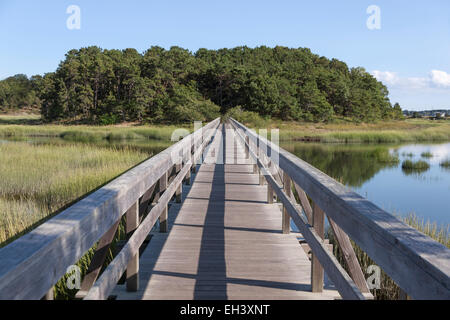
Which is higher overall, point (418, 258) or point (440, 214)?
point (418, 258)

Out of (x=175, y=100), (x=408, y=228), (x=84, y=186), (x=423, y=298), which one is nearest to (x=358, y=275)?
(x=408, y=228)

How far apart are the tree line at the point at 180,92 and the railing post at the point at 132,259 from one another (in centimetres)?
4638

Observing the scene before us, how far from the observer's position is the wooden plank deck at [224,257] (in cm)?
277

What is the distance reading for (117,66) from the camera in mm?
60188

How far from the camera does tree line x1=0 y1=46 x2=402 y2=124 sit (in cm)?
5516

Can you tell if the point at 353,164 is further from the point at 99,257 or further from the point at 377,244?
the point at 377,244

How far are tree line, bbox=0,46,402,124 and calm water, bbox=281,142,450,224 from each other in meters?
30.0

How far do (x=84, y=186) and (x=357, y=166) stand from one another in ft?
46.8

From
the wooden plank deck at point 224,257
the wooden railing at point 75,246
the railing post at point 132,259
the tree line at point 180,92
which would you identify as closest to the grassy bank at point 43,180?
the wooden plank deck at point 224,257

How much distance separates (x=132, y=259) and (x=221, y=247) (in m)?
1.21

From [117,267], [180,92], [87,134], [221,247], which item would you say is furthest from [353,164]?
[180,92]

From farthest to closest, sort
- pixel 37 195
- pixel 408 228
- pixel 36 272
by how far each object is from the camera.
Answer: pixel 37 195 < pixel 408 228 < pixel 36 272

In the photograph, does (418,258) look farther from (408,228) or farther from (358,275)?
(358,275)
